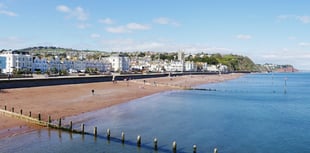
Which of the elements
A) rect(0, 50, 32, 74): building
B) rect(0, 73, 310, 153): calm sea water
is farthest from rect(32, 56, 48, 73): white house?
rect(0, 73, 310, 153): calm sea water

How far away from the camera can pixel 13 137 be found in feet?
95.5

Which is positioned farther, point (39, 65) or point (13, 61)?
point (39, 65)

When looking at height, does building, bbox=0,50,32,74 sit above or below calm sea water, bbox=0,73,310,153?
above

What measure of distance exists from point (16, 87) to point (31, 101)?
1397cm

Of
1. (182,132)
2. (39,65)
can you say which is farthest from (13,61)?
(182,132)

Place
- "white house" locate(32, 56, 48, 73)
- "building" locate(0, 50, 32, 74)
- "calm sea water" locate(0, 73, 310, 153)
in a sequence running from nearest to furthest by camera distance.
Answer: "calm sea water" locate(0, 73, 310, 153)
"building" locate(0, 50, 32, 74)
"white house" locate(32, 56, 48, 73)

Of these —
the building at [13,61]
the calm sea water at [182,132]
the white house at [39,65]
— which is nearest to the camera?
the calm sea water at [182,132]

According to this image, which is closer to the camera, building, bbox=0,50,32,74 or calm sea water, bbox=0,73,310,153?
calm sea water, bbox=0,73,310,153

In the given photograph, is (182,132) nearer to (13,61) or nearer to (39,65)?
(13,61)

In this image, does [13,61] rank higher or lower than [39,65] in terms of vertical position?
higher

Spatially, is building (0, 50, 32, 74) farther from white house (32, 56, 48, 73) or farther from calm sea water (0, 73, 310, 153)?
calm sea water (0, 73, 310, 153)

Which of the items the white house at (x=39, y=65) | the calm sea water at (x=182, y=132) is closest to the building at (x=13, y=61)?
the white house at (x=39, y=65)

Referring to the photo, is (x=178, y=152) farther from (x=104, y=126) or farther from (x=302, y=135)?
(x=302, y=135)

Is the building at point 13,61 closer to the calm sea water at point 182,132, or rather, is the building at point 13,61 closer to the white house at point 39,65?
the white house at point 39,65
